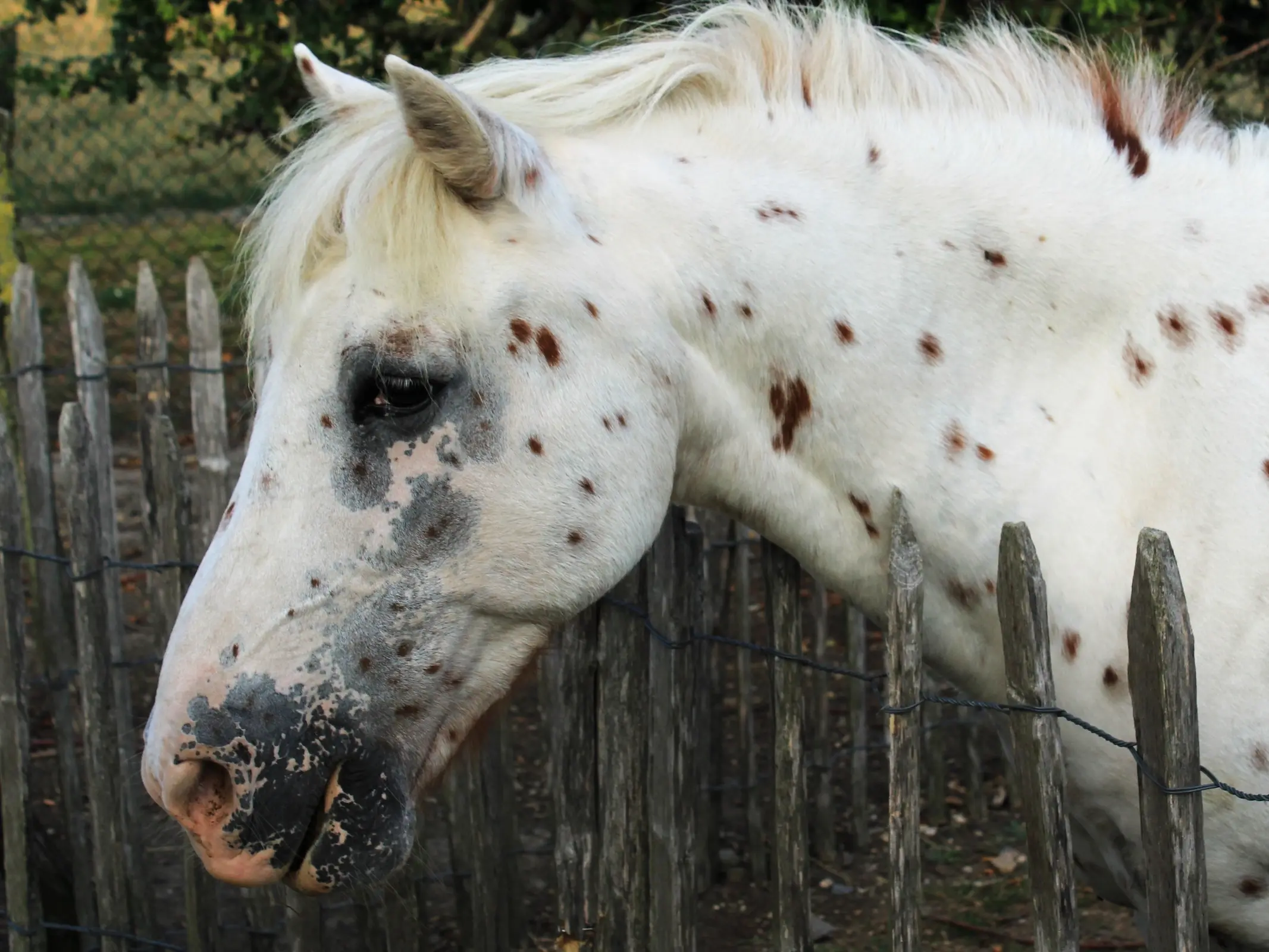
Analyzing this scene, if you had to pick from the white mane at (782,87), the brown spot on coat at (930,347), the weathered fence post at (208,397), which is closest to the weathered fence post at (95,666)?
the weathered fence post at (208,397)

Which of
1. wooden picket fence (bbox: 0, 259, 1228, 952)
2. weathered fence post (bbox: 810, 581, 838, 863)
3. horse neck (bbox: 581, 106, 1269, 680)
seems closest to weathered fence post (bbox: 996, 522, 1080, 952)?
wooden picket fence (bbox: 0, 259, 1228, 952)

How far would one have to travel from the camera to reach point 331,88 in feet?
6.75

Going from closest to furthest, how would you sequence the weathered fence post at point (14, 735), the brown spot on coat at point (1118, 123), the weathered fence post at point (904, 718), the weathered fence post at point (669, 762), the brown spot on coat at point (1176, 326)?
the weathered fence post at point (904, 718) → the brown spot on coat at point (1176, 326) → the brown spot on coat at point (1118, 123) → the weathered fence post at point (669, 762) → the weathered fence post at point (14, 735)

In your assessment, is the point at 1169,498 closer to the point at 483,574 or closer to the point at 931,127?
the point at 931,127

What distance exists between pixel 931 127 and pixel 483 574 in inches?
42.4

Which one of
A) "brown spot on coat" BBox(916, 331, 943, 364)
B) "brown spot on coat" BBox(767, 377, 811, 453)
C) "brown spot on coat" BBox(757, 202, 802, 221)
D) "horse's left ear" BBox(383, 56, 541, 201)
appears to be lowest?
"brown spot on coat" BBox(767, 377, 811, 453)

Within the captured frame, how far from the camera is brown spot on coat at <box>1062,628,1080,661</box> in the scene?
1961mm

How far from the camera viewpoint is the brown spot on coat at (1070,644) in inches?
77.2

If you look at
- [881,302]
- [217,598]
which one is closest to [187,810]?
[217,598]

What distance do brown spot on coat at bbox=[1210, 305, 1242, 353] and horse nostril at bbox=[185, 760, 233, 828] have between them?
1691mm

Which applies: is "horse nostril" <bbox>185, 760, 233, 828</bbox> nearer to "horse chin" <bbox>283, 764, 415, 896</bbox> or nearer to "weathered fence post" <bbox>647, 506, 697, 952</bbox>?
"horse chin" <bbox>283, 764, 415, 896</bbox>

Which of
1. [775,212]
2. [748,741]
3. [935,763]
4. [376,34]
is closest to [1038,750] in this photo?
[775,212]

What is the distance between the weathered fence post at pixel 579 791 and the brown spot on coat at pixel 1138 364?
1.16 metres

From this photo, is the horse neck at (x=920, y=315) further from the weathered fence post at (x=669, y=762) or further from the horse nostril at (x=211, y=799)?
the horse nostril at (x=211, y=799)
